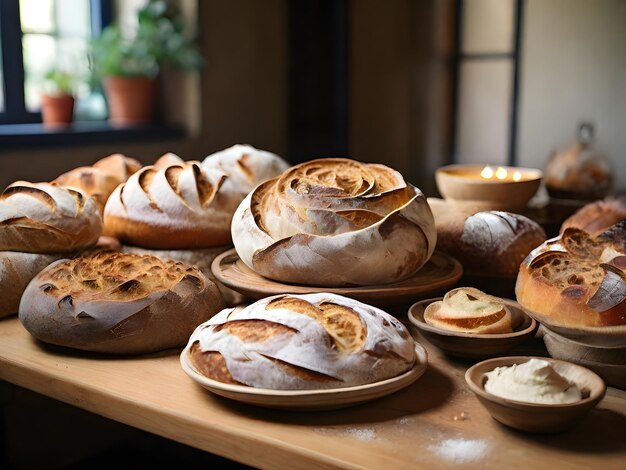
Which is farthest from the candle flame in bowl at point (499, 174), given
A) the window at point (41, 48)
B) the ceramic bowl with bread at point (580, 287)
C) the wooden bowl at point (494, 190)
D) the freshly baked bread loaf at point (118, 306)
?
the window at point (41, 48)

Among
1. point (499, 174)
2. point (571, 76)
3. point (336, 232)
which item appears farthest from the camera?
point (571, 76)

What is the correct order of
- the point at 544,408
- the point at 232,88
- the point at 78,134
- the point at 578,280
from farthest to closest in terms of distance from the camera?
the point at 232,88 < the point at 78,134 < the point at 578,280 < the point at 544,408

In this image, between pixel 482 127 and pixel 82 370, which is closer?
pixel 82 370

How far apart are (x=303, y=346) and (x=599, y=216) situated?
935 mm

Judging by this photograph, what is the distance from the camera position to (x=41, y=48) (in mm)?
3754

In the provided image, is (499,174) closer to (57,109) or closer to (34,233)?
(34,233)

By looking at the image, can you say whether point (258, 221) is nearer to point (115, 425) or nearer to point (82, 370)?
point (82, 370)

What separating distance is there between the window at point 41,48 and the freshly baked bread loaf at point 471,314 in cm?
300

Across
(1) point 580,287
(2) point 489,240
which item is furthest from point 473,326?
(2) point 489,240

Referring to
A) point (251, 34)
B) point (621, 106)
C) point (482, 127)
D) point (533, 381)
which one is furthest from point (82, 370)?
point (482, 127)

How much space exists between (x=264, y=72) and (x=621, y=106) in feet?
6.95

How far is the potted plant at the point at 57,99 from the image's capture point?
12.0ft

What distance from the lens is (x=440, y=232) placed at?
5.26ft

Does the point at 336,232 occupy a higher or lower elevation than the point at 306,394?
higher
